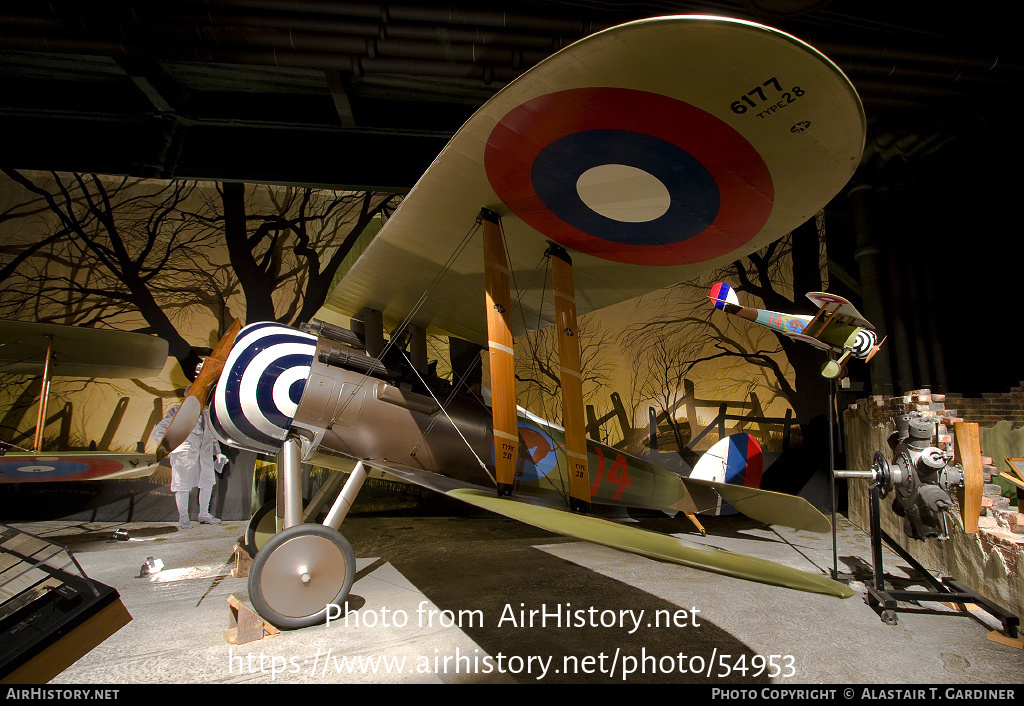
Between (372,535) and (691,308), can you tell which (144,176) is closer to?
(372,535)

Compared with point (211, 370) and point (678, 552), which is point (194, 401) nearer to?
point (211, 370)

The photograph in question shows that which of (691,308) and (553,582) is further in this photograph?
(691,308)

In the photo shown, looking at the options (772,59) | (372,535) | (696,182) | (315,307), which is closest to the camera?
(772,59)

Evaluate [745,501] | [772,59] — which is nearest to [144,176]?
[772,59]

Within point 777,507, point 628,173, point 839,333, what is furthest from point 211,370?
point 839,333

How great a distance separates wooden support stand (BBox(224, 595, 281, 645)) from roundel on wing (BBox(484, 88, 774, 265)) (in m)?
2.30

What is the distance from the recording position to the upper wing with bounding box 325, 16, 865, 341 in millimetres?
1427

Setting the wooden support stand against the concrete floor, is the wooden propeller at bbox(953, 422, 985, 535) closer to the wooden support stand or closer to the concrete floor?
the concrete floor

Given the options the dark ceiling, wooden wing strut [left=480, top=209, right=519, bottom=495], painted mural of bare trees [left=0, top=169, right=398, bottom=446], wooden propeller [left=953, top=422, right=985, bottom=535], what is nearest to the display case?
wooden wing strut [left=480, top=209, right=519, bottom=495]

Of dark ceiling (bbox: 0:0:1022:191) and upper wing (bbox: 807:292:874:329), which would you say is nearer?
upper wing (bbox: 807:292:874:329)

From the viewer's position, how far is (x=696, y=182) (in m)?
2.00

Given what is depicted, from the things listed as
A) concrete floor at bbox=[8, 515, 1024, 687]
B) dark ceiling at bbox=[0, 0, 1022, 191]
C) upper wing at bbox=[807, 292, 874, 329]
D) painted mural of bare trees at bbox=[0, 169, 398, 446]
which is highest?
dark ceiling at bbox=[0, 0, 1022, 191]

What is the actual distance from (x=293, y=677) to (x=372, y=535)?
266cm

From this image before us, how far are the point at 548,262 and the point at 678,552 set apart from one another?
1837 mm
